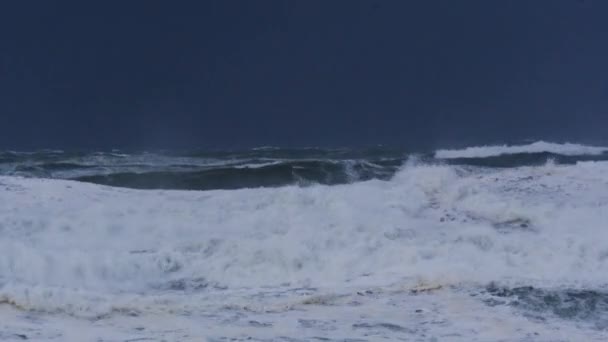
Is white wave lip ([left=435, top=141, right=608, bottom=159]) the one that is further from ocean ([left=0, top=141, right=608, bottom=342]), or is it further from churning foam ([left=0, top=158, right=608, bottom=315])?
churning foam ([left=0, top=158, right=608, bottom=315])

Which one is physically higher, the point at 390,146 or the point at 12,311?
the point at 390,146

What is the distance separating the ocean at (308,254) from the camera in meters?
4.62

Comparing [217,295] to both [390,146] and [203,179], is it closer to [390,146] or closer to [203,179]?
[203,179]

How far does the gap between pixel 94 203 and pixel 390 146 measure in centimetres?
562

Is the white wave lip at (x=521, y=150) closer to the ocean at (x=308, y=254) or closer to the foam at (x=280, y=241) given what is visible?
the ocean at (x=308, y=254)

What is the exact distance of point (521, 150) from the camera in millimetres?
11445

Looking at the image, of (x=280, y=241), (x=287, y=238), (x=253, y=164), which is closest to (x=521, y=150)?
(x=253, y=164)

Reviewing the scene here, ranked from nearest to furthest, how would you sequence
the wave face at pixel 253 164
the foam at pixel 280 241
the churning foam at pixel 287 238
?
the foam at pixel 280 241
the churning foam at pixel 287 238
the wave face at pixel 253 164

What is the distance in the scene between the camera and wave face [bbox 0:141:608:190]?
8.92 m

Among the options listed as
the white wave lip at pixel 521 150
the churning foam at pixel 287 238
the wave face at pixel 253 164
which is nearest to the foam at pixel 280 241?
the churning foam at pixel 287 238

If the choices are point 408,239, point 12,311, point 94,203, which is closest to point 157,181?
point 94,203

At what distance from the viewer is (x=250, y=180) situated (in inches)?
348

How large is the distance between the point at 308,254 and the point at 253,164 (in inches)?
170

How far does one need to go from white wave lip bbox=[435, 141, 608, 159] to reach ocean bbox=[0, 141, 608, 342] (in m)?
1.62
